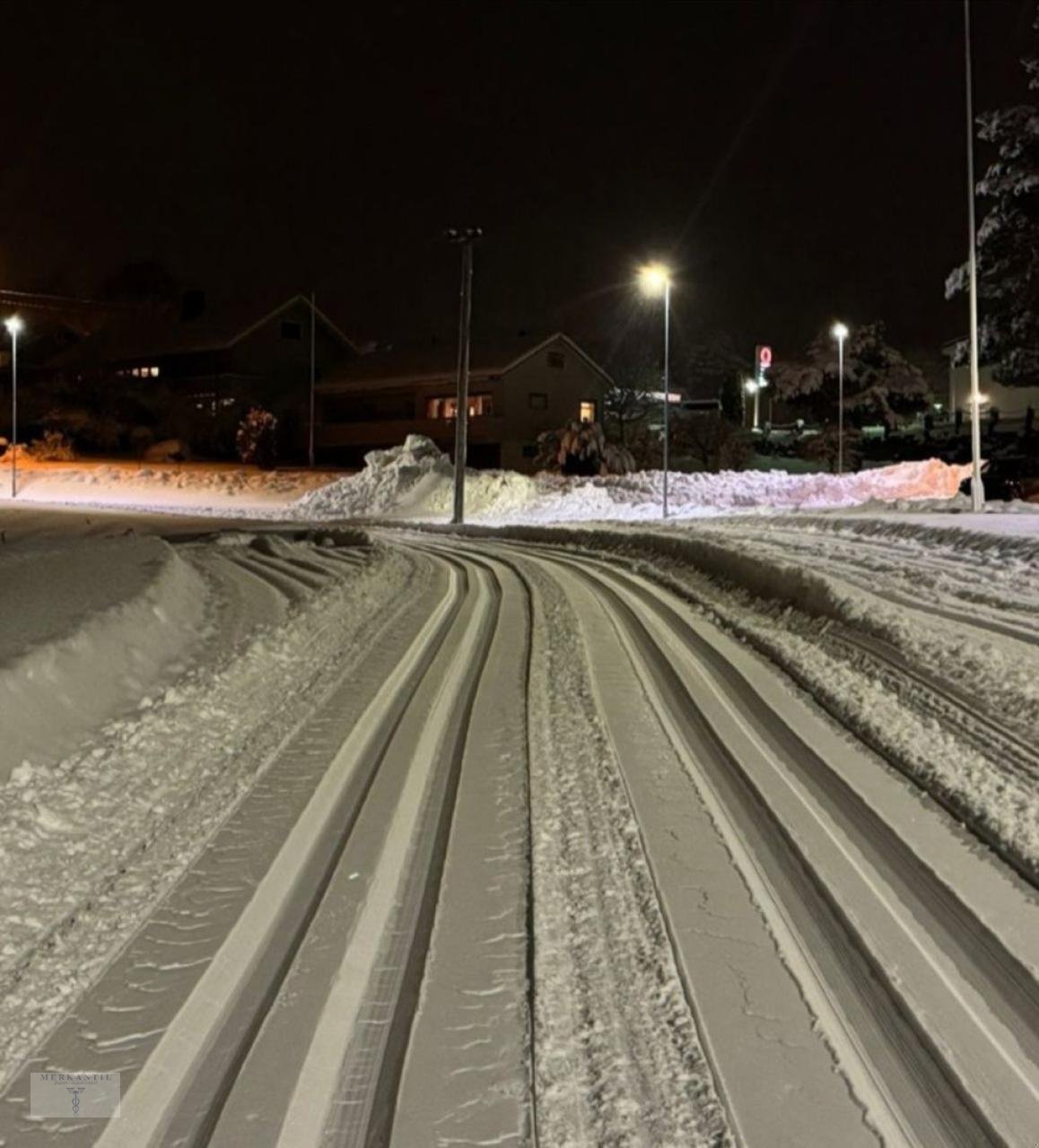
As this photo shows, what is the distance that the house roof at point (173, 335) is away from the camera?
6241cm

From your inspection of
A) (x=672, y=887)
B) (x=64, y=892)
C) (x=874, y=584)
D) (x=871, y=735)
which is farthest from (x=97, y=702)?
(x=874, y=584)

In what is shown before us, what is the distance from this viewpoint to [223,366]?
6197 centimetres

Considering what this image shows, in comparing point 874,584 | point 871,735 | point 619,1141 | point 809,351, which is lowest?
point 619,1141

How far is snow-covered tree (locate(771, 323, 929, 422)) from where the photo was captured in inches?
2100

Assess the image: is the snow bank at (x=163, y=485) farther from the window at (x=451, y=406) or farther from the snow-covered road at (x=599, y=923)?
the snow-covered road at (x=599, y=923)

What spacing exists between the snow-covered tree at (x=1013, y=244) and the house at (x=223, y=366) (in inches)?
1506

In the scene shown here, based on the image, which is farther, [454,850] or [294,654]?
[294,654]

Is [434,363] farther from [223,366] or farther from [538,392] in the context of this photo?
[223,366]

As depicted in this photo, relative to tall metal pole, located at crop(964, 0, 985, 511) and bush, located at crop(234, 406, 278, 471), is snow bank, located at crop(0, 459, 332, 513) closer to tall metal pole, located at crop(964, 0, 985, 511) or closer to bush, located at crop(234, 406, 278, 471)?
bush, located at crop(234, 406, 278, 471)

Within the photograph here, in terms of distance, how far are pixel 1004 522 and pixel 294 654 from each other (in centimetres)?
1339

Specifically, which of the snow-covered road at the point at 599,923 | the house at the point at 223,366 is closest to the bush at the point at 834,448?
the house at the point at 223,366

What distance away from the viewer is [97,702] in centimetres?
813

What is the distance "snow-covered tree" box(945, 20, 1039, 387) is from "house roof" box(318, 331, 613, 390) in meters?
25.8

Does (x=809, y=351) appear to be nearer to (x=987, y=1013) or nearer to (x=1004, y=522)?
(x=1004, y=522)
